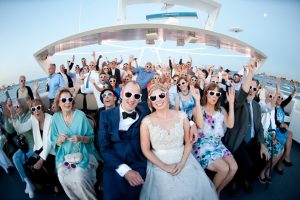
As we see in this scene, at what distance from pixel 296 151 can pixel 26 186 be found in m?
4.15

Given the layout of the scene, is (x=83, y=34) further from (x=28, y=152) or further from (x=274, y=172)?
(x=274, y=172)

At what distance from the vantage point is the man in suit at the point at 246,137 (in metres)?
2.10

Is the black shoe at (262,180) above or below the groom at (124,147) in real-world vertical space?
below

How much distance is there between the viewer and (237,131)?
2.17 metres

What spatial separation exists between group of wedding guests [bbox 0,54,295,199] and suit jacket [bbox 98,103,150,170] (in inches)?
0.4

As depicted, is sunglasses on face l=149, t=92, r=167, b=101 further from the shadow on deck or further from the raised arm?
the shadow on deck

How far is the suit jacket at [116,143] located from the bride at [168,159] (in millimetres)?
75

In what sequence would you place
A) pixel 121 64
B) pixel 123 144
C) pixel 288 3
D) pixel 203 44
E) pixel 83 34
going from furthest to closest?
1. pixel 121 64
2. pixel 203 44
3. pixel 83 34
4. pixel 123 144
5. pixel 288 3

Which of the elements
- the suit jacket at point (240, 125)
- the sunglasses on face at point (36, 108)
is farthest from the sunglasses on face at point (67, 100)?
the suit jacket at point (240, 125)

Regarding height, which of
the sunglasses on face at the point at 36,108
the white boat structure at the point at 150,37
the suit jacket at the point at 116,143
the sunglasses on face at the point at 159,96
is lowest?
the suit jacket at the point at 116,143

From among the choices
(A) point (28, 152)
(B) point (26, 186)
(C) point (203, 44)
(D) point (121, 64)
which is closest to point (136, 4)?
(D) point (121, 64)

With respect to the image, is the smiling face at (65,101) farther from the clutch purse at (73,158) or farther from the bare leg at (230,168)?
the bare leg at (230,168)

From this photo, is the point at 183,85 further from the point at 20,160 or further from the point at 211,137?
the point at 20,160

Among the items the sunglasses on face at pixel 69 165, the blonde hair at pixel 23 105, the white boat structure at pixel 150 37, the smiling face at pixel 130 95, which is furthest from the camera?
the white boat structure at pixel 150 37
